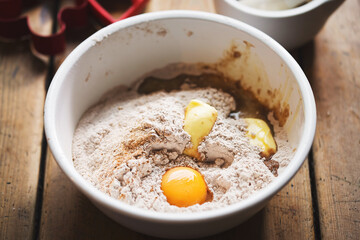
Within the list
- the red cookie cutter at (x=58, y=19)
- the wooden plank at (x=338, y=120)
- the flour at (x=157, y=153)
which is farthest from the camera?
the red cookie cutter at (x=58, y=19)

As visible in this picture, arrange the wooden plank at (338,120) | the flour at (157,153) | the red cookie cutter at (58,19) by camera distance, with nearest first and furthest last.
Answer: the flour at (157,153)
the wooden plank at (338,120)
the red cookie cutter at (58,19)

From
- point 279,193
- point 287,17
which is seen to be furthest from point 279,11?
point 279,193

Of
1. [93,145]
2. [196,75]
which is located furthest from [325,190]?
[93,145]

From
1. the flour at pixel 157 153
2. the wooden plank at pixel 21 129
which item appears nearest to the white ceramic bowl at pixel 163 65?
the flour at pixel 157 153

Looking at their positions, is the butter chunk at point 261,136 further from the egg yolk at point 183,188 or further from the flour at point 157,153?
the egg yolk at point 183,188

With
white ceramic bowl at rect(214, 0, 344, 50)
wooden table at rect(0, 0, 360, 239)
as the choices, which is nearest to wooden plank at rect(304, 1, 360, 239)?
wooden table at rect(0, 0, 360, 239)

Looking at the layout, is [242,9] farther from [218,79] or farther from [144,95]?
[144,95]
